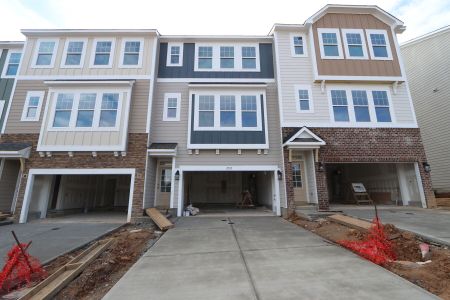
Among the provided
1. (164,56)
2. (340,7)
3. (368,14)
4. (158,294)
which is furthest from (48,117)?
(368,14)

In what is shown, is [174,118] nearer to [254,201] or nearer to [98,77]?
[98,77]

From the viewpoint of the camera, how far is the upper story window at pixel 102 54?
11.7 meters

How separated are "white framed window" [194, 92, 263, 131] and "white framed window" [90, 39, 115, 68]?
5029 millimetres

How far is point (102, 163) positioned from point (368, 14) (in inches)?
624

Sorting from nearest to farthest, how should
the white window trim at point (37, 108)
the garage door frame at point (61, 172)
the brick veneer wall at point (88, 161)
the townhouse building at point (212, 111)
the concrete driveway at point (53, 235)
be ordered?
the concrete driveway at point (53, 235) < the garage door frame at point (61, 172) < the brick veneer wall at point (88, 161) < the townhouse building at point (212, 111) < the white window trim at point (37, 108)

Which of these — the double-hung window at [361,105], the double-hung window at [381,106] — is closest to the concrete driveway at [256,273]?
the double-hung window at [361,105]

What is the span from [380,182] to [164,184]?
41.9 ft

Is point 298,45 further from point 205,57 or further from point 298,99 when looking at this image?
point 205,57

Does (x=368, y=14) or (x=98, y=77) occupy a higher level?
(x=368, y=14)

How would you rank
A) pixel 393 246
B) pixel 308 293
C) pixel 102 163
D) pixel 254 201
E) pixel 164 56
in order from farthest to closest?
1. pixel 254 201
2. pixel 164 56
3. pixel 102 163
4. pixel 393 246
5. pixel 308 293

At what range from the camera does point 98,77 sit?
11.4m

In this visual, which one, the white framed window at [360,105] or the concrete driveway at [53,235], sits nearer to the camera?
the concrete driveway at [53,235]

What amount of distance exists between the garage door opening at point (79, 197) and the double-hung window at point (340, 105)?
11.6 meters

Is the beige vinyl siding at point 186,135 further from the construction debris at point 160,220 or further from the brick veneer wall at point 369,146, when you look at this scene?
the construction debris at point 160,220
